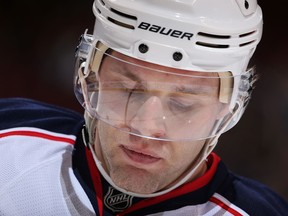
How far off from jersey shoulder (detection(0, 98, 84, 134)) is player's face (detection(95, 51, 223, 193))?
0.69ft

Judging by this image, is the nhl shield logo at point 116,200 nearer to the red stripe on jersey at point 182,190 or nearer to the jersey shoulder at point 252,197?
the red stripe on jersey at point 182,190

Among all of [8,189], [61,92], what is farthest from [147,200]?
[61,92]

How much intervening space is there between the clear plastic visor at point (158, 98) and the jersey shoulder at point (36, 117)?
0.22 meters

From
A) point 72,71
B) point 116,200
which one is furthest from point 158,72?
point 72,71

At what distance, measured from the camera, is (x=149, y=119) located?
3.74 feet

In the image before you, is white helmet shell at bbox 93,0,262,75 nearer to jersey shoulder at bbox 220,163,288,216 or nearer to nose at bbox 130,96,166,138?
nose at bbox 130,96,166,138

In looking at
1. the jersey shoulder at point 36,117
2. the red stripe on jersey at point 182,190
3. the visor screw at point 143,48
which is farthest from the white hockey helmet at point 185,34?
the jersey shoulder at point 36,117

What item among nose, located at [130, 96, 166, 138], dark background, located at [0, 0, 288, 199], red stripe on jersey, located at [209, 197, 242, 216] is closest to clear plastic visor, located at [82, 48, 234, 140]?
nose, located at [130, 96, 166, 138]

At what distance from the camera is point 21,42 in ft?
7.01

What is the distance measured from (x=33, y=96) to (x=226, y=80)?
1010 mm

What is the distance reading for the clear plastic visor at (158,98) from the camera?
44.9 inches

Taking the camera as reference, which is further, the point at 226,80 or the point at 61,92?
the point at 61,92

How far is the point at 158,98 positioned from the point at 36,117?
385 millimetres

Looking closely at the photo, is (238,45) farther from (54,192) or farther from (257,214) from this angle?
(54,192)
